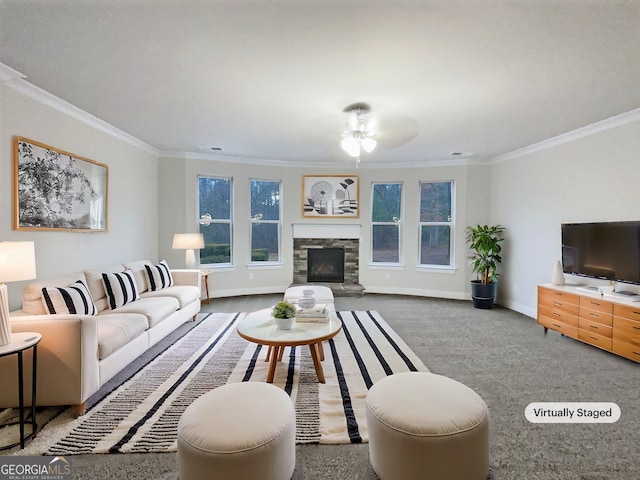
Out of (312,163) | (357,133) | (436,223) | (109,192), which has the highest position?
(312,163)

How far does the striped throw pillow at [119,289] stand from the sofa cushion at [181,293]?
12.1 inches

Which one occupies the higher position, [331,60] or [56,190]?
[331,60]

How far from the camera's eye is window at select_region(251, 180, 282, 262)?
6.36 metres

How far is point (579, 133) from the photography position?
4.09 metres

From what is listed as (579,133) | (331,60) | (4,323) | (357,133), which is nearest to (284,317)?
(4,323)

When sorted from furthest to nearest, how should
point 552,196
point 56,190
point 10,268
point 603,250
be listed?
point 552,196
point 603,250
point 56,190
point 10,268

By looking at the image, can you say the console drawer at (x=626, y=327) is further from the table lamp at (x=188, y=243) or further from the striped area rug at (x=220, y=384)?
the table lamp at (x=188, y=243)

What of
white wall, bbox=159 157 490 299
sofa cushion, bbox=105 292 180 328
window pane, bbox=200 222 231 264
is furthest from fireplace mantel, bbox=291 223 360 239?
sofa cushion, bbox=105 292 180 328

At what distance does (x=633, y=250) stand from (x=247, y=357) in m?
4.07

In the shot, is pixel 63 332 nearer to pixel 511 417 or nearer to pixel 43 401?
pixel 43 401

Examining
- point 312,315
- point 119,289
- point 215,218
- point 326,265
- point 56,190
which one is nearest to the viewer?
point 312,315

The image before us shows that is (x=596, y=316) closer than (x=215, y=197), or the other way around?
(x=596, y=316)

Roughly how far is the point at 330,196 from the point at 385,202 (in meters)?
1.11

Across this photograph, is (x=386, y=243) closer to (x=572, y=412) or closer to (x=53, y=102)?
(x=572, y=412)
